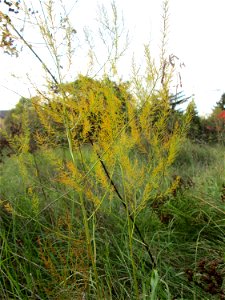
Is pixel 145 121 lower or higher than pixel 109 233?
higher

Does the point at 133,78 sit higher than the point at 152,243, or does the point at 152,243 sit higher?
the point at 133,78

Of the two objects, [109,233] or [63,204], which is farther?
[63,204]

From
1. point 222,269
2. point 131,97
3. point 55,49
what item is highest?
point 55,49

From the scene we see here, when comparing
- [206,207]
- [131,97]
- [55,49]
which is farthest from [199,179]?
[55,49]

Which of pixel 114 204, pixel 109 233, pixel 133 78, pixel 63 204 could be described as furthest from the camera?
pixel 114 204

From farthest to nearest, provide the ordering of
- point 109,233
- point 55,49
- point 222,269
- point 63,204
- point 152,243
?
point 63,204, point 109,233, point 152,243, point 222,269, point 55,49

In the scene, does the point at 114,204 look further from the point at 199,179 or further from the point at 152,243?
the point at 199,179

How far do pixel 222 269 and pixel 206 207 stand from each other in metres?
0.76

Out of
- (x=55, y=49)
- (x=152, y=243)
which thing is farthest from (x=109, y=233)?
(x=55, y=49)

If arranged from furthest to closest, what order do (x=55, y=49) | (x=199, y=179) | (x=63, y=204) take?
(x=199, y=179) < (x=63, y=204) < (x=55, y=49)

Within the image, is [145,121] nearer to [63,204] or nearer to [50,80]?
[50,80]

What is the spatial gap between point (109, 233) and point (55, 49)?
66.5 inches

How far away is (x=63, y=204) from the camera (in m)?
3.34

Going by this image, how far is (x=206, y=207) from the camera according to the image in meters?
3.27
